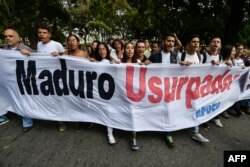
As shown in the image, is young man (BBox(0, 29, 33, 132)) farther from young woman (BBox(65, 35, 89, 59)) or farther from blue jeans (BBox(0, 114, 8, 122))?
young woman (BBox(65, 35, 89, 59))

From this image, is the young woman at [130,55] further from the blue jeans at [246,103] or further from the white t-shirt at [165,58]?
the blue jeans at [246,103]

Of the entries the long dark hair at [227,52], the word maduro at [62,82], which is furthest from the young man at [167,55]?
the long dark hair at [227,52]

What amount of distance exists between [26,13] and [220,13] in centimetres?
1002

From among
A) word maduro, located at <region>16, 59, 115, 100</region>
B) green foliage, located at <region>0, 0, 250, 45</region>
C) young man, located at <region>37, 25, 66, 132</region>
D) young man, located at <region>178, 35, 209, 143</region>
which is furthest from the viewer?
green foliage, located at <region>0, 0, 250, 45</region>

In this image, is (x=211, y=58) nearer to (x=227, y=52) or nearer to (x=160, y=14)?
(x=227, y=52)

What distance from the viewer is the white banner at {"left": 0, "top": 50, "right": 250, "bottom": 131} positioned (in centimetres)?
428

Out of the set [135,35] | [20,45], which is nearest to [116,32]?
[135,35]

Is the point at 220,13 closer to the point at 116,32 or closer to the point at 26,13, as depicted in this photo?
the point at 26,13

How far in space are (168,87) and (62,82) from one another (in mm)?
1831

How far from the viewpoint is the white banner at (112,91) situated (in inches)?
168

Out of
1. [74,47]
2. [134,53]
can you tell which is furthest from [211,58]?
[74,47]

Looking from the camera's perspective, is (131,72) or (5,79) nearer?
(131,72)

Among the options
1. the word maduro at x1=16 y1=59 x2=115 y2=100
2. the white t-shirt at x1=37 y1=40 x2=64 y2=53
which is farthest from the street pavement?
the white t-shirt at x1=37 y1=40 x2=64 y2=53

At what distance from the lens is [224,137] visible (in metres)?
4.62
